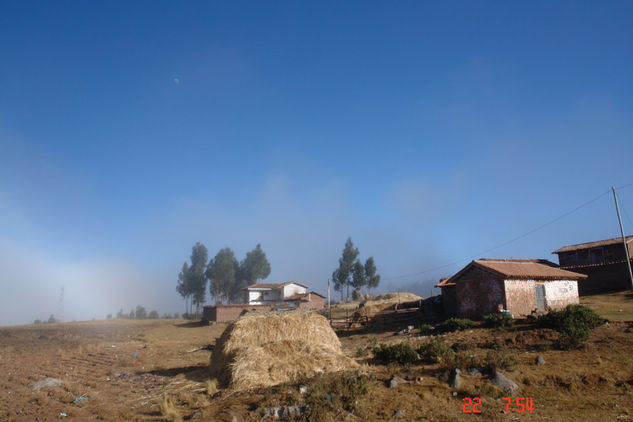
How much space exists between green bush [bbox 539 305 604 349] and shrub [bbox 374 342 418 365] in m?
6.35

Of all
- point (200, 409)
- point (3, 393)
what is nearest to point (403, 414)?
point (200, 409)

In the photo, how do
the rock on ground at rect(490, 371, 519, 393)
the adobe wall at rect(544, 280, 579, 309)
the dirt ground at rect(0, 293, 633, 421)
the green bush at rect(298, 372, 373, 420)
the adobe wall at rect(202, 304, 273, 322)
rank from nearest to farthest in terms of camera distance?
the green bush at rect(298, 372, 373, 420) → the dirt ground at rect(0, 293, 633, 421) → the rock on ground at rect(490, 371, 519, 393) → the adobe wall at rect(544, 280, 579, 309) → the adobe wall at rect(202, 304, 273, 322)

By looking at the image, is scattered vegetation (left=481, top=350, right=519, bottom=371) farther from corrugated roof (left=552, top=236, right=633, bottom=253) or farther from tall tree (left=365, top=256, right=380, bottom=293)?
tall tree (left=365, top=256, right=380, bottom=293)

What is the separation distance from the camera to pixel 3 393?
14008 mm

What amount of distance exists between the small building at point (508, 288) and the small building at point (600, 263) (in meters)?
11.8

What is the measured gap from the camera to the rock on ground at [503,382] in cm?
1122

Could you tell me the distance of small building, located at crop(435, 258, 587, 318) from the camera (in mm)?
26812

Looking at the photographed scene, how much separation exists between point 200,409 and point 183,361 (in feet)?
37.9

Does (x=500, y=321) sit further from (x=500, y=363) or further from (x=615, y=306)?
(x=500, y=363)

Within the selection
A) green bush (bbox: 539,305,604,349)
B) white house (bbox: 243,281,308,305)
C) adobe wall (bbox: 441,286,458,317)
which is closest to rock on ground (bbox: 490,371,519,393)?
green bush (bbox: 539,305,604,349)

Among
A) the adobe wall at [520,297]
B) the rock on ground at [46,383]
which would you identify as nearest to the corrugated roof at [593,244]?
the adobe wall at [520,297]

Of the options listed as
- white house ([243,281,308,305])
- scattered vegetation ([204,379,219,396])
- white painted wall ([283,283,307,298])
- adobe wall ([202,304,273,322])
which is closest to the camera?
scattered vegetation ([204,379,219,396])

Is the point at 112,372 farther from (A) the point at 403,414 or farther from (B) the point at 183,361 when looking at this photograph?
(A) the point at 403,414

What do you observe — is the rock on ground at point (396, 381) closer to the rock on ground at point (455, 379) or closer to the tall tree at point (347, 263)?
the rock on ground at point (455, 379)
